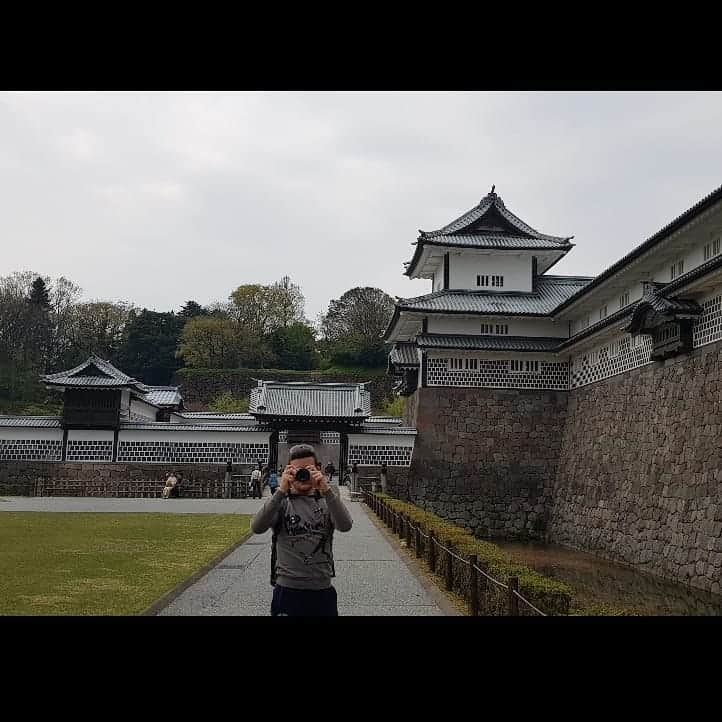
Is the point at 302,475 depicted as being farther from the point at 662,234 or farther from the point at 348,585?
the point at 662,234

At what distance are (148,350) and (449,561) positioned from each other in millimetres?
56528

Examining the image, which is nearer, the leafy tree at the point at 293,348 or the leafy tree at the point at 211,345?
the leafy tree at the point at 211,345

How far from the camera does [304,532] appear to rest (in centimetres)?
498

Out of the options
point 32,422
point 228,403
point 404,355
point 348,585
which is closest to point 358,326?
point 228,403

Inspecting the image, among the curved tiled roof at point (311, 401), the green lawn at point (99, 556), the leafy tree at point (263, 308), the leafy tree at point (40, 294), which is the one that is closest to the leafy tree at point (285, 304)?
the leafy tree at point (263, 308)

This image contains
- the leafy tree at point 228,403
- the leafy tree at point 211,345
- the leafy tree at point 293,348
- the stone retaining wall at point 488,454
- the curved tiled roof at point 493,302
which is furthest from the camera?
the leafy tree at point 293,348

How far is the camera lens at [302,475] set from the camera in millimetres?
5043

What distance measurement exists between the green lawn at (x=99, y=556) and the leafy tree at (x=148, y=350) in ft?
146

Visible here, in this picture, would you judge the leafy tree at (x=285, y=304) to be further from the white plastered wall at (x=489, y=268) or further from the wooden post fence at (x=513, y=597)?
the wooden post fence at (x=513, y=597)

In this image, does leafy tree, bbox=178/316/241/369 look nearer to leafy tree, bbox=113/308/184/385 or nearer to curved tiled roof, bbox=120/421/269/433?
leafy tree, bbox=113/308/184/385

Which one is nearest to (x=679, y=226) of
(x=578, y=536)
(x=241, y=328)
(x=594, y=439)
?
(x=594, y=439)

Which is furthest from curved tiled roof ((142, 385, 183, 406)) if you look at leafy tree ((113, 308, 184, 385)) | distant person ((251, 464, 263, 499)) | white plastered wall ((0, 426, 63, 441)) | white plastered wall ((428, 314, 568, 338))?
white plastered wall ((428, 314, 568, 338))

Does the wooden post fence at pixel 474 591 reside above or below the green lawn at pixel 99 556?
above

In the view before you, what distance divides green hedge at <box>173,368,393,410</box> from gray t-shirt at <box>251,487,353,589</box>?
5396 centimetres
